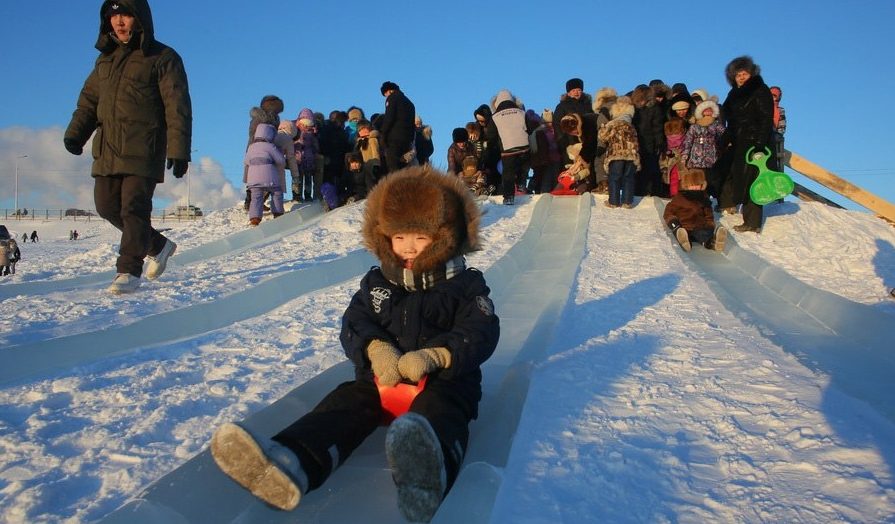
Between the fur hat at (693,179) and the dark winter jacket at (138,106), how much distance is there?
181 inches

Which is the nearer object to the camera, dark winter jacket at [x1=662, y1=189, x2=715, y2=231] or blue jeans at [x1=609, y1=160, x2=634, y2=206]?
dark winter jacket at [x1=662, y1=189, x2=715, y2=231]

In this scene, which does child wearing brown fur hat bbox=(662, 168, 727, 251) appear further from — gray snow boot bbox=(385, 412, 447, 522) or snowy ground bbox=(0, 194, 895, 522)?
gray snow boot bbox=(385, 412, 447, 522)

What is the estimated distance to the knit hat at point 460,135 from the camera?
33.0 ft

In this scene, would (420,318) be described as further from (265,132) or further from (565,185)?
(565,185)

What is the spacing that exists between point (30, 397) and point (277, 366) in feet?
3.00

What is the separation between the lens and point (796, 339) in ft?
11.0

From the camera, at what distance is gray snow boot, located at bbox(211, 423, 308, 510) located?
1575 mm

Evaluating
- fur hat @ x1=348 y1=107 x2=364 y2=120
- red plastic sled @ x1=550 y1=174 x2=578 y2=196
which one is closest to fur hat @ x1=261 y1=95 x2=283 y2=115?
fur hat @ x1=348 y1=107 x2=364 y2=120

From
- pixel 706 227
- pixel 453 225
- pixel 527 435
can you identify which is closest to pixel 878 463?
pixel 527 435

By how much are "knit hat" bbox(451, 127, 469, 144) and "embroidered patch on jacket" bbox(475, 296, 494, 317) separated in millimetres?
8066

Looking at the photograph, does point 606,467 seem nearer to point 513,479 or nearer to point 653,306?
point 513,479

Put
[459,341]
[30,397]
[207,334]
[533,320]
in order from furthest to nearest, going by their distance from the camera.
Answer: [533,320]
[207,334]
[30,397]
[459,341]

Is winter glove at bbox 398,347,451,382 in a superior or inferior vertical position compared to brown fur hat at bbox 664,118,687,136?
inferior

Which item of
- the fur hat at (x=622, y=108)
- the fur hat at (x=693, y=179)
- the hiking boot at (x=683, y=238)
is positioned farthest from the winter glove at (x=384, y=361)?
the fur hat at (x=622, y=108)
